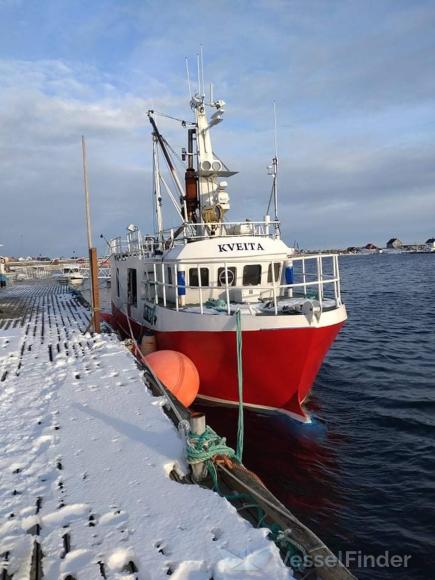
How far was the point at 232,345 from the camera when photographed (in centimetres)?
977

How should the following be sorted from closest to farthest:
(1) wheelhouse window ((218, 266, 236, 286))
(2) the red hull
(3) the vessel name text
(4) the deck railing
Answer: (2) the red hull → (4) the deck railing → (3) the vessel name text → (1) wheelhouse window ((218, 266, 236, 286))

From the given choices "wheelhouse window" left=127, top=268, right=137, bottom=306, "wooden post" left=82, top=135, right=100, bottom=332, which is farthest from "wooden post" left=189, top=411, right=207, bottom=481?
"wheelhouse window" left=127, top=268, right=137, bottom=306

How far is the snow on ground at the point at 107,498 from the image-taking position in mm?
3633

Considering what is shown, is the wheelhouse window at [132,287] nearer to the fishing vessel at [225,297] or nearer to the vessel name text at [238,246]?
the fishing vessel at [225,297]

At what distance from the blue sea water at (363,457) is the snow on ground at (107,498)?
2.99 metres

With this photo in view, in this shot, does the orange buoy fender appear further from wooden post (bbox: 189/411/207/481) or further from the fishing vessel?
wooden post (bbox: 189/411/207/481)

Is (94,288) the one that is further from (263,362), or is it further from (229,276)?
(263,362)

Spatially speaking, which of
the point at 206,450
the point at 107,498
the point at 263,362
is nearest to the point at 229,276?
the point at 263,362

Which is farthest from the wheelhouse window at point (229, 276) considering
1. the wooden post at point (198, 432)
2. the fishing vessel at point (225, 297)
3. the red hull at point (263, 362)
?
the wooden post at point (198, 432)

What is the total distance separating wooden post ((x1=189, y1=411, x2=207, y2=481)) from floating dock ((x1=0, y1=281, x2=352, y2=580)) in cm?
16

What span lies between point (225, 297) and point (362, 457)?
552 centimetres

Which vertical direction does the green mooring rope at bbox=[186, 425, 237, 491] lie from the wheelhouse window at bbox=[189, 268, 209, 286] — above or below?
below

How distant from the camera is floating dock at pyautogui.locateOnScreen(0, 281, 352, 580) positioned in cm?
362

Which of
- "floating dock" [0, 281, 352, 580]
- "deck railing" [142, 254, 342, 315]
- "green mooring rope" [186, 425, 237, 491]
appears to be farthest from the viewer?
"deck railing" [142, 254, 342, 315]
